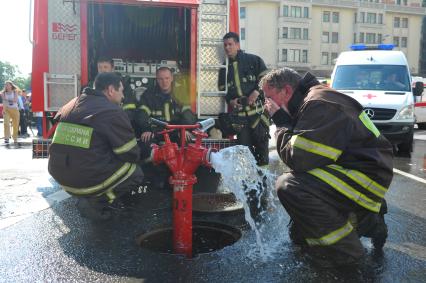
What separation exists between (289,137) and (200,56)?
10.1ft

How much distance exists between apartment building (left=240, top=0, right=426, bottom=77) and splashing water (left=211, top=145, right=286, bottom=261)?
54238 millimetres

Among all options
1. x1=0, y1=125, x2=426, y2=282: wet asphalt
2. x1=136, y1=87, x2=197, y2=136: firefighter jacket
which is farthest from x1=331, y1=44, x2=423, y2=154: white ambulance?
x1=136, y1=87, x2=197, y2=136: firefighter jacket

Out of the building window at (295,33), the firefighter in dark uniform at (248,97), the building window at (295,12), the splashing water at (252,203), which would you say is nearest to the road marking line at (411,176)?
the firefighter in dark uniform at (248,97)

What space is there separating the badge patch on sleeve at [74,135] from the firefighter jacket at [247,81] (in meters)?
2.35

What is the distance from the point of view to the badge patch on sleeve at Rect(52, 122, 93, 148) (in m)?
3.85

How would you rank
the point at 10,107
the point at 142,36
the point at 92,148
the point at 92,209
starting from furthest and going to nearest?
the point at 10,107
the point at 142,36
the point at 92,209
the point at 92,148

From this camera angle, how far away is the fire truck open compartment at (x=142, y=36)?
22.5 ft

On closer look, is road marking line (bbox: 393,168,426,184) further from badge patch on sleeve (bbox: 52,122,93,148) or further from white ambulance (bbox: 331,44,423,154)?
badge patch on sleeve (bbox: 52,122,93,148)

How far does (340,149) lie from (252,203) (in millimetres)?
2093

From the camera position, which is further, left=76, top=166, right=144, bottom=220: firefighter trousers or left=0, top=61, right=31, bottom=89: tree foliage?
left=0, top=61, right=31, bottom=89: tree foliage

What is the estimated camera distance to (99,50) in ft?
23.0

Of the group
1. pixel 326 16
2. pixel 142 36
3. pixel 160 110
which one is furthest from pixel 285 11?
pixel 160 110

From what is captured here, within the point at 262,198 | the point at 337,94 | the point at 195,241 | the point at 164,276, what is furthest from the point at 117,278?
the point at 262,198

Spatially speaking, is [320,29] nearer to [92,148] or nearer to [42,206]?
[42,206]
